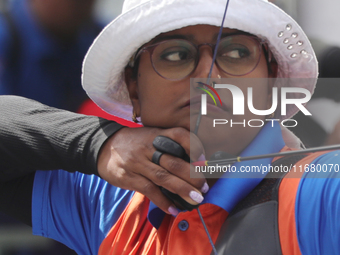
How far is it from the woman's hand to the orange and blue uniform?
0.09 meters

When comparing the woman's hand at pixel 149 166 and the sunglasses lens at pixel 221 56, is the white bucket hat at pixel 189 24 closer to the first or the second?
the sunglasses lens at pixel 221 56

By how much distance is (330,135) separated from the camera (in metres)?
1.50

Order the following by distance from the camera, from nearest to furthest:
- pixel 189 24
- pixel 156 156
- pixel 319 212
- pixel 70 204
Result: 1. pixel 319 212
2. pixel 156 156
3. pixel 189 24
4. pixel 70 204

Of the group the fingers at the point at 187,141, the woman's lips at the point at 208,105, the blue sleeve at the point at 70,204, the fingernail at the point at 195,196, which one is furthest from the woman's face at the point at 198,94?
the blue sleeve at the point at 70,204

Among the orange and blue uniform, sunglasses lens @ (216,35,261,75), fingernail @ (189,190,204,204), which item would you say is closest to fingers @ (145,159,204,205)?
fingernail @ (189,190,204,204)

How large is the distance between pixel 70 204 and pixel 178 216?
478mm

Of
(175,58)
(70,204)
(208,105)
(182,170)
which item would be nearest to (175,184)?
(182,170)

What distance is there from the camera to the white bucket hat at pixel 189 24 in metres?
0.86

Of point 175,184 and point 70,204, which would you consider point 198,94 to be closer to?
point 175,184

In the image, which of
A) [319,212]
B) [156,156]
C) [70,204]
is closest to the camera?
[319,212]

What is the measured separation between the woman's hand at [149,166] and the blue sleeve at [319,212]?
212mm

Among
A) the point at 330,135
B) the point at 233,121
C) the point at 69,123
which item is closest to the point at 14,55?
the point at 69,123

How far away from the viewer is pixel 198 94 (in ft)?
2.94

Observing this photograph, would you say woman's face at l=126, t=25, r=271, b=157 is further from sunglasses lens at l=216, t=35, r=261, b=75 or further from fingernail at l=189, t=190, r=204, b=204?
fingernail at l=189, t=190, r=204, b=204
